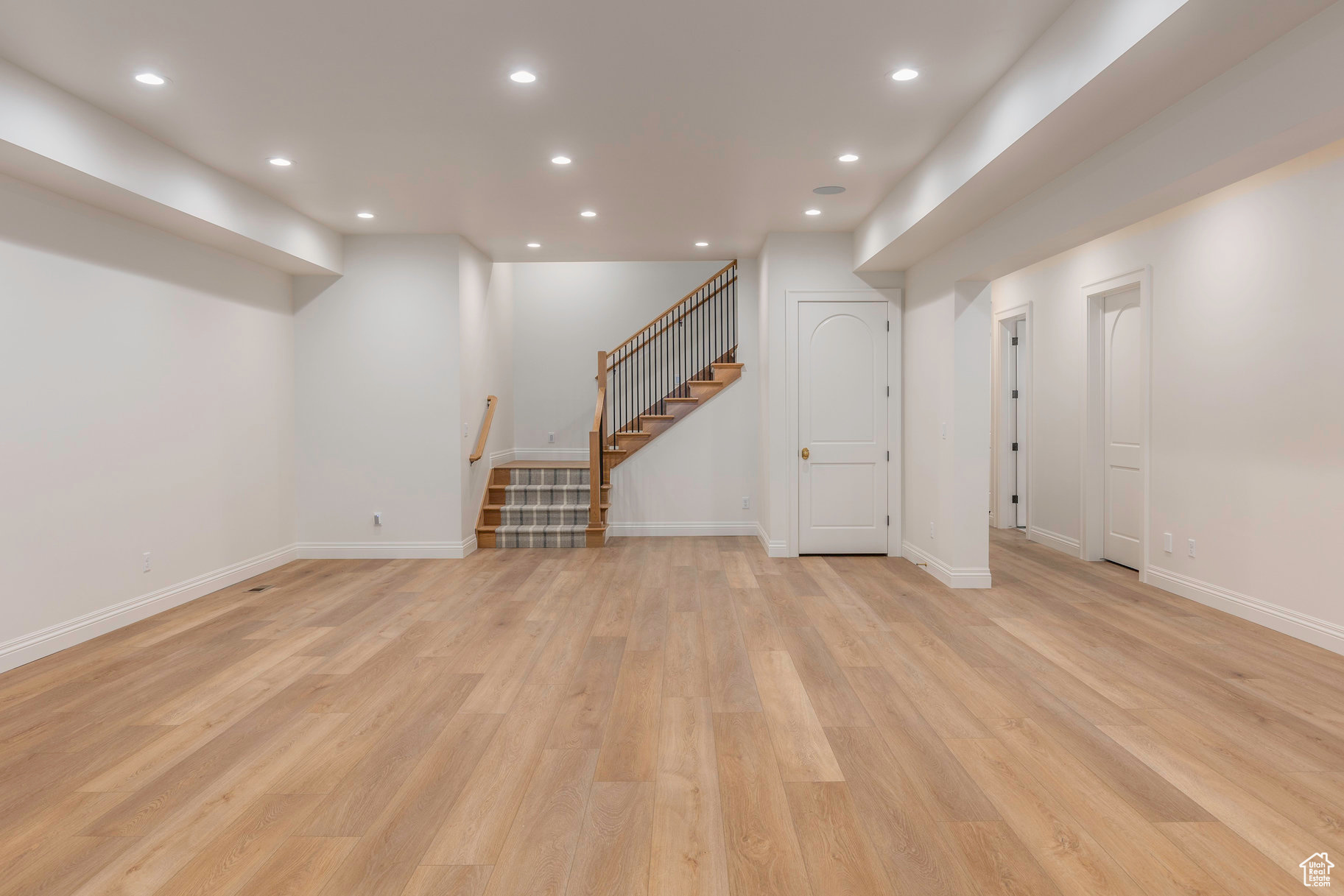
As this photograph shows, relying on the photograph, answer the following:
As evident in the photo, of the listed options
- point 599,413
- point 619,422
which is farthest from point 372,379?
point 619,422

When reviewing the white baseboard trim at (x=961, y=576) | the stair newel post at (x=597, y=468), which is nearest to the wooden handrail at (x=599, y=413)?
the stair newel post at (x=597, y=468)

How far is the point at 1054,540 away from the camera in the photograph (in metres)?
6.91

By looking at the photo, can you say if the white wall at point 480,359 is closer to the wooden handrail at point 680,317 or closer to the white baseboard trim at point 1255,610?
the wooden handrail at point 680,317

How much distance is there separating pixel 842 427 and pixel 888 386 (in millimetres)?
579

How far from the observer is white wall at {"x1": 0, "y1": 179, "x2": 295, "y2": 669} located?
386cm

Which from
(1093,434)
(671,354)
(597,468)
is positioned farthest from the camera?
(671,354)

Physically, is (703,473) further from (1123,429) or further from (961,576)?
(1123,429)

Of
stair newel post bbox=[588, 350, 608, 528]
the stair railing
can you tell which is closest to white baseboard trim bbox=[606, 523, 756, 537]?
stair newel post bbox=[588, 350, 608, 528]

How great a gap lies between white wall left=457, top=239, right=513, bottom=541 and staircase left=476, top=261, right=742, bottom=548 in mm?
325

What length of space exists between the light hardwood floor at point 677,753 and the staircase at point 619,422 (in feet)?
8.73

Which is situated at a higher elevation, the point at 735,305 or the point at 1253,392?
the point at 735,305

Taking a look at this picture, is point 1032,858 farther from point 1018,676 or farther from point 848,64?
point 848,64

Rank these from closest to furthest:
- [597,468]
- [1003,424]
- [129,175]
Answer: [129,175], [597,468], [1003,424]

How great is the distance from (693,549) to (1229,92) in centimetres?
535
